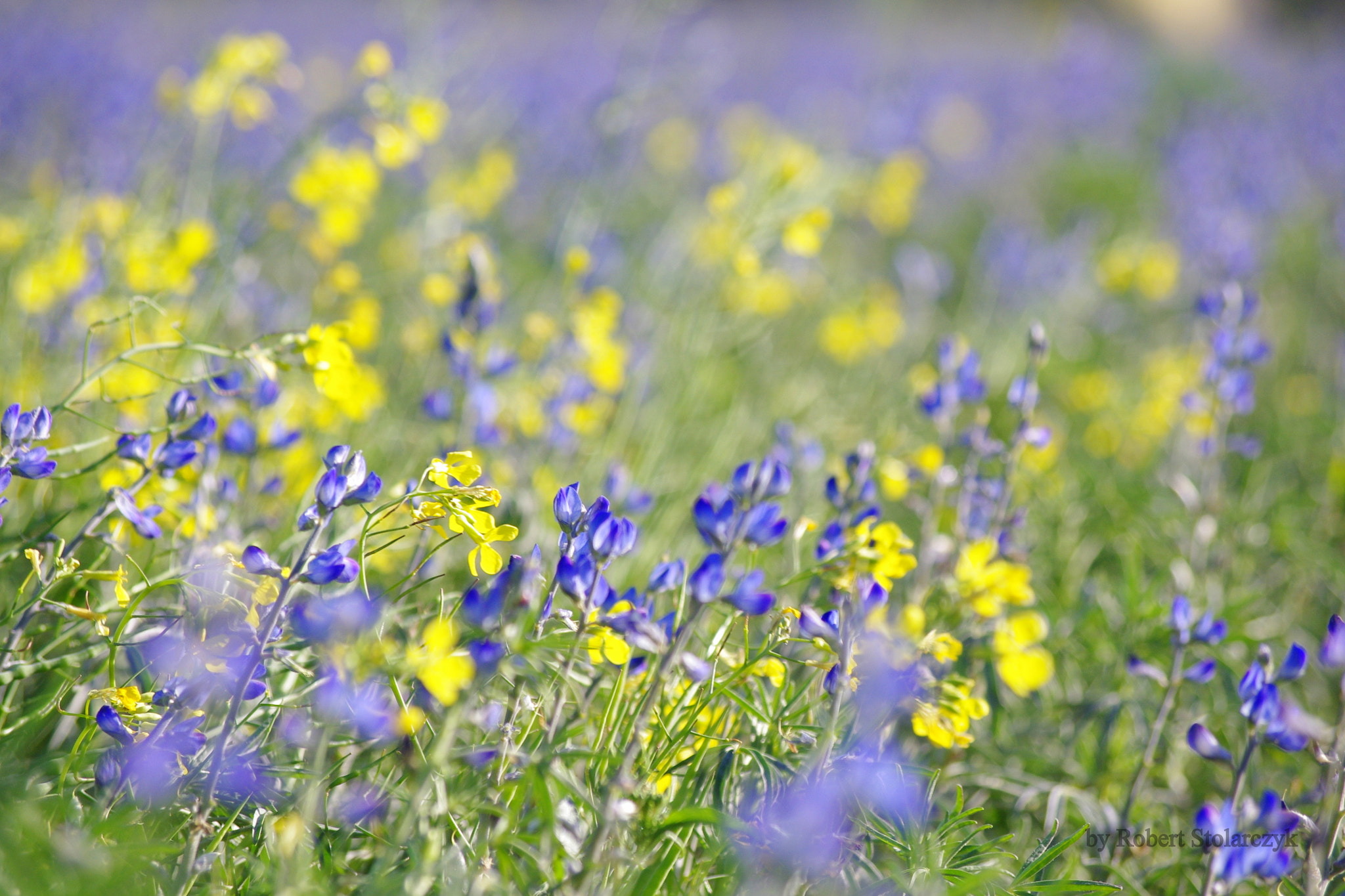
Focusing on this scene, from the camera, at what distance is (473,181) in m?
3.96

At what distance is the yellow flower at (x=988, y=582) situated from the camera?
1662 mm

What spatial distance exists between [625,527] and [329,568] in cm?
41

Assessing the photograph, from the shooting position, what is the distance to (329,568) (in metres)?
1.17

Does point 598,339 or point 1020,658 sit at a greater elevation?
point 598,339

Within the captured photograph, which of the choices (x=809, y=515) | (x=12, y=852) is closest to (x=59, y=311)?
(x=12, y=852)

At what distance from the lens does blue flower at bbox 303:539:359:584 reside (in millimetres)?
1160

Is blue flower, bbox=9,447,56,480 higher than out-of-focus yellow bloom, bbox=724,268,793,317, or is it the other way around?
blue flower, bbox=9,447,56,480

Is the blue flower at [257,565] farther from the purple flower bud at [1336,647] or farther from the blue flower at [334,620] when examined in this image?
the purple flower bud at [1336,647]

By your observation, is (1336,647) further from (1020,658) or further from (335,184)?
(335,184)

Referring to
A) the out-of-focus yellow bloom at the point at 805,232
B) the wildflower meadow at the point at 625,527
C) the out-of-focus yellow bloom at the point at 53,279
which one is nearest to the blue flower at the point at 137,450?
the wildflower meadow at the point at 625,527

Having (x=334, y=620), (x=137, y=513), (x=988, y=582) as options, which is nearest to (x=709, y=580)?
(x=334, y=620)

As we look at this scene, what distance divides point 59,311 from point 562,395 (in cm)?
155

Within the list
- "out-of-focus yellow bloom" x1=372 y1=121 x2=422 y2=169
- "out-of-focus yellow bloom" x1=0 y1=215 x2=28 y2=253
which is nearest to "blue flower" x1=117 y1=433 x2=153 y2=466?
"out-of-focus yellow bloom" x1=372 y1=121 x2=422 y2=169

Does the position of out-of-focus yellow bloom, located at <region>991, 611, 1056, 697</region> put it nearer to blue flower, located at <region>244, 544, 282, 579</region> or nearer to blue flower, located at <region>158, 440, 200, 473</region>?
blue flower, located at <region>244, 544, 282, 579</region>
